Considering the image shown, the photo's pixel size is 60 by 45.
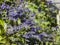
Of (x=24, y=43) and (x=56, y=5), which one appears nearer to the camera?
(x=24, y=43)

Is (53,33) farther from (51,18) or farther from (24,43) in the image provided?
(24,43)

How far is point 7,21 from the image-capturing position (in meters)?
1.30

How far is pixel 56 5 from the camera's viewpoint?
4.43ft

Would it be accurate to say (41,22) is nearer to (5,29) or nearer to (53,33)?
(53,33)

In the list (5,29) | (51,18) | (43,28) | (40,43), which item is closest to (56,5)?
(51,18)

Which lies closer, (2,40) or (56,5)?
(2,40)

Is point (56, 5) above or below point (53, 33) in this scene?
above

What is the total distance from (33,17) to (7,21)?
0.21 meters

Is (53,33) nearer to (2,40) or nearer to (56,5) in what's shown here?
(56,5)

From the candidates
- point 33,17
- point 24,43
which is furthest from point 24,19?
point 24,43

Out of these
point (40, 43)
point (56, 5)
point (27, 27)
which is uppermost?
point (56, 5)

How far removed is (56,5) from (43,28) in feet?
0.74

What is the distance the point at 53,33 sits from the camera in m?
1.28

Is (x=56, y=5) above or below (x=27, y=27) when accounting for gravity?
above
